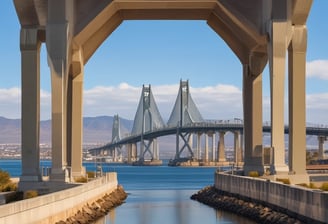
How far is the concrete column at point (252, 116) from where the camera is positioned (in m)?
51.0

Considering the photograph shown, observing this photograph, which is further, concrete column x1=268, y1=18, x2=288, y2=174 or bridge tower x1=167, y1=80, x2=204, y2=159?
bridge tower x1=167, y1=80, x2=204, y2=159

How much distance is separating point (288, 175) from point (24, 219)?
17.6m

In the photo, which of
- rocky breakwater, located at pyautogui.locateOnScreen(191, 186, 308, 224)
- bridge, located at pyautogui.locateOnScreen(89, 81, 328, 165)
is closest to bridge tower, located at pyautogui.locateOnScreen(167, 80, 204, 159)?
bridge, located at pyautogui.locateOnScreen(89, 81, 328, 165)

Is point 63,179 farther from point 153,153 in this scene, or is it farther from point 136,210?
point 153,153

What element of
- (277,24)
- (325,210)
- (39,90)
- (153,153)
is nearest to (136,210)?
(39,90)

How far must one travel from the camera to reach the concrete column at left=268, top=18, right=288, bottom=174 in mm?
40750

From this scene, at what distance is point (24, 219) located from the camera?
25.9m

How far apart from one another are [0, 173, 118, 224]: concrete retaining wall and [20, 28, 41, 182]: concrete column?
3348 mm

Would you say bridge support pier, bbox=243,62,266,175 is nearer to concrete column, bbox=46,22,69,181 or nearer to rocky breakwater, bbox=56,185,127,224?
rocky breakwater, bbox=56,185,127,224

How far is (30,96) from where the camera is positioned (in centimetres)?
4375

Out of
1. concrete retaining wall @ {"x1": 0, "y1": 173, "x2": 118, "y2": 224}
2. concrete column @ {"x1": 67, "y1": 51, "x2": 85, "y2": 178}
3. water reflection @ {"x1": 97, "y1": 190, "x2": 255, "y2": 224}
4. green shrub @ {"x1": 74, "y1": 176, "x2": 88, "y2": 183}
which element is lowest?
water reflection @ {"x1": 97, "y1": 190, "x2": 255, "y2": 224}

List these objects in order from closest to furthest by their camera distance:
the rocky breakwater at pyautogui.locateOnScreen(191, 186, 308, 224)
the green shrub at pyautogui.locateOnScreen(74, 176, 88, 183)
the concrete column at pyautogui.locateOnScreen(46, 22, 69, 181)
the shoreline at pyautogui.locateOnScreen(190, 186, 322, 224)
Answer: the shoreline at pyautogui.locateOnScreen(190, 186, 322, 224)
the rocky breakwater at pyautogui.locateOnScreen(191, 186, 308, 224)
the concrete column at pyautogui.locateOnScreen(46, 22, 69, 181)
the green shrub at pyautogui.locateOnScreen(74, 176, 88, 183)

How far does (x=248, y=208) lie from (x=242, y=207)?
1.64 meters

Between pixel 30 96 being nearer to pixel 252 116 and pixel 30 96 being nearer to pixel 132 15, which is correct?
pixel 132 15
